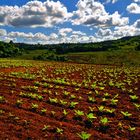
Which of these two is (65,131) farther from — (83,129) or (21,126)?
(21,126)

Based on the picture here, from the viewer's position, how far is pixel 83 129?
44.5ft

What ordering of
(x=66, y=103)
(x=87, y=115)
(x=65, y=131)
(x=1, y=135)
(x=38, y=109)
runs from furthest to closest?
(x=66, y=103) < (x=38, y=109) < (x=87, y=115) < (x=65, y=131) < (x=1, y=135)

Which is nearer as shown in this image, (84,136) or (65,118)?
(84,136)

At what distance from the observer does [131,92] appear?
24.3 metres

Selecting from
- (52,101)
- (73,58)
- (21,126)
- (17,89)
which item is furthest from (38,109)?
(73,58)

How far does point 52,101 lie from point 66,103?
2.66ft

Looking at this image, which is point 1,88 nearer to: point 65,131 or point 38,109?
point 38,109

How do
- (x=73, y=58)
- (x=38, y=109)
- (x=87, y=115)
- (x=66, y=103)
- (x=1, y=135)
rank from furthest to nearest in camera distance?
(x=73, y=58) → (x=66, y=103) → (x=38, y=109) → (x=87, y=115) → (x=1, y=135)

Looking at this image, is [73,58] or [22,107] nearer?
[22,107]

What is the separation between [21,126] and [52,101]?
17.4 feet

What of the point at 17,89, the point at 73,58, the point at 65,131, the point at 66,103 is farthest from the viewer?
the point at 73,58

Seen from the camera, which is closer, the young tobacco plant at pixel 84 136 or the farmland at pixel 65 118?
the young tobacco plant at pixel 84 136

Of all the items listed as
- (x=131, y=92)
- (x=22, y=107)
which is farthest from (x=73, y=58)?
(x=22, y=107)

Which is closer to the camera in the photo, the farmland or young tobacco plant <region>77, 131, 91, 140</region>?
young tobacco plant <region>77, 131, 91, 140</region>
